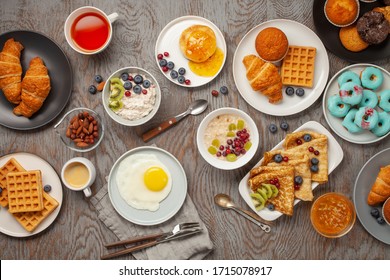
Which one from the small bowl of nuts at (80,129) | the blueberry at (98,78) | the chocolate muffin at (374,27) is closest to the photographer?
the chocolate muffin at (374,27)

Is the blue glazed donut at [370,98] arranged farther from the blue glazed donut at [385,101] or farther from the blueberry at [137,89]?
the blueberry at [137,89]

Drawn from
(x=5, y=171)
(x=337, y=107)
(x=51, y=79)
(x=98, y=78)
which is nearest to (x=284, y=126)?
(x=337, y=107)

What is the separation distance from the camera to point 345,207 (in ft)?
9.65

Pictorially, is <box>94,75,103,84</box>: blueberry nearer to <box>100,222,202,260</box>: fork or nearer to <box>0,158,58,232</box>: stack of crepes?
<box>0,158,58,232</box>: stack of crepes

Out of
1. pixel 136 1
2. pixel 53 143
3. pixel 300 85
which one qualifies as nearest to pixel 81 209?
pixel 53 143

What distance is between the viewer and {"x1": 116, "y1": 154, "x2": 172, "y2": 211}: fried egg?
→ 9.88ft

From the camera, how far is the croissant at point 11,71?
9.78 ft

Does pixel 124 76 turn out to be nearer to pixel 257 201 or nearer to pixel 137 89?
pixel 137 89

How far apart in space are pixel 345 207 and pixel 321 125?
52 centimetres

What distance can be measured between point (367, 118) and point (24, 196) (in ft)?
7.16

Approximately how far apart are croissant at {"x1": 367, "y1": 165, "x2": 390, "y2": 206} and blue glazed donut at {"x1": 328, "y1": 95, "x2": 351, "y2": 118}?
42cm

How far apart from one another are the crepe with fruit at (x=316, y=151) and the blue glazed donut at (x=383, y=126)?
1.04 feet

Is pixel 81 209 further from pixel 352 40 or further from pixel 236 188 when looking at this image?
pixel 352 40

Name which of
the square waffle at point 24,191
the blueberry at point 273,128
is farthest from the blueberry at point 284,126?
the square waffle at point 24,191
